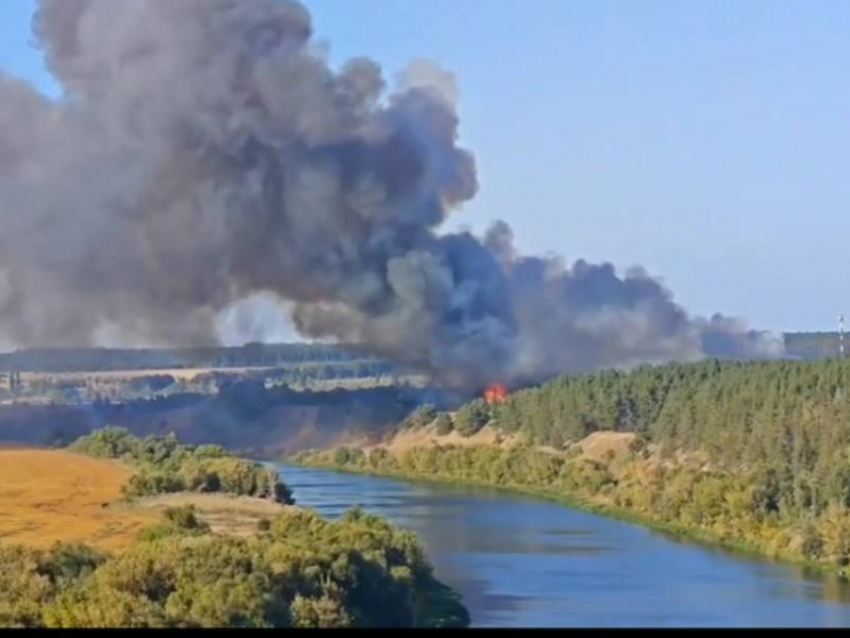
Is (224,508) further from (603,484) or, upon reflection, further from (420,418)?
(420,418)

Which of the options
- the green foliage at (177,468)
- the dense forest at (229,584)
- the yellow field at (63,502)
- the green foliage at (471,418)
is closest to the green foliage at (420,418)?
the green foliage at (471,418)

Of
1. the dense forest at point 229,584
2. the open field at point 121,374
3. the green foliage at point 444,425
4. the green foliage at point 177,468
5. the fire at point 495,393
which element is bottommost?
the dense forest at point 229,584

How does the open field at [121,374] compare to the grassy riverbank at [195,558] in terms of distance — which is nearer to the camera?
the grassy riverbank at [195,558]

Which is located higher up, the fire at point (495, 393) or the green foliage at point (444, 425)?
the fire at point (495, 393)

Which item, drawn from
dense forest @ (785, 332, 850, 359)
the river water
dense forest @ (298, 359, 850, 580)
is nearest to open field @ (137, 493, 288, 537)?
the river water

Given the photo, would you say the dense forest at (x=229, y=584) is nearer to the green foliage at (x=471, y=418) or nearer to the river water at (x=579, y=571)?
the river water at (x=579, y=571)

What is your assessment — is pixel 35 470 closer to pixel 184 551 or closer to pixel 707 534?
pixel 707 534
